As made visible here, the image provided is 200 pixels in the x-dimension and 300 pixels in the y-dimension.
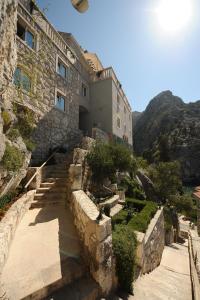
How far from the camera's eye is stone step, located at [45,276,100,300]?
350cm

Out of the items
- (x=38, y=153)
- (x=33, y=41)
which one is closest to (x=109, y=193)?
(x=38, y=153)

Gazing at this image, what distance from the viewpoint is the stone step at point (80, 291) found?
350cm

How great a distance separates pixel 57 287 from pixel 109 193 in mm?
8716

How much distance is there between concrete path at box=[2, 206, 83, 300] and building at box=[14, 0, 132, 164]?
257 inches

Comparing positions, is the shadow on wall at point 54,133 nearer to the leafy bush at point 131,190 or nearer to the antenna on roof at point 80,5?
the leafy bush at point 131,190

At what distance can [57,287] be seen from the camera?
3.65 m

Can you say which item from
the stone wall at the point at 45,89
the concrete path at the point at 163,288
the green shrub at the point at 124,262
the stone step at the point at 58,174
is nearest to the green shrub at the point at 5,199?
the stone step at the point at 58,174

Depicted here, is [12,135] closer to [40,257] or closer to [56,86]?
[40,257]

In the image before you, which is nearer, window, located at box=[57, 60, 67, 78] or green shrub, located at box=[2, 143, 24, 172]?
green shrub, located at box=[2, 143, 24, 172]

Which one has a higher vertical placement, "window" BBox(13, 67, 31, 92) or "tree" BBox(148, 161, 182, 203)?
"window" BBox(13, 67, 31, 92)

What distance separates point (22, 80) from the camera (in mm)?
10883

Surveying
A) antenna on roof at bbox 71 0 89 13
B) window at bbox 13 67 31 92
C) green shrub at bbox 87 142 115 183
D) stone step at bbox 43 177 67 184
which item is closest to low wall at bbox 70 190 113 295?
stone step at bbox 43 177 67 184

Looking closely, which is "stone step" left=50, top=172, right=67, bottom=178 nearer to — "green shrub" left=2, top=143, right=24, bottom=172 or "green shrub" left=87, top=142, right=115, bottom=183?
"green shrub" left=87, top=142, right=115, bottom=183

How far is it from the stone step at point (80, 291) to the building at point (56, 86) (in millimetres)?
8816
